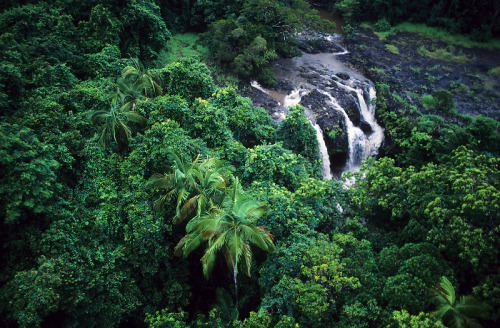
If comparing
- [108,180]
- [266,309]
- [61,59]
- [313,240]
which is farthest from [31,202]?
[61,59]

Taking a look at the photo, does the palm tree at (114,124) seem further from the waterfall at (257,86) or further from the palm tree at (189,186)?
the waterfall at (257,86)

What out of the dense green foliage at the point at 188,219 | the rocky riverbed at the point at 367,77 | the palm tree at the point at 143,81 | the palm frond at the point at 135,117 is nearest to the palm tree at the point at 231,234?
the dense green foliage at the point at 188,219

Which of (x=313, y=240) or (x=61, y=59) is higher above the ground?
(x=61, y=59)

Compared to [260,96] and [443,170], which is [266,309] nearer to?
[443,170]

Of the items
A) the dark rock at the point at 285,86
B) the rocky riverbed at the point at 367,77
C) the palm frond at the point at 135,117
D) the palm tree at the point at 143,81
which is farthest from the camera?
the dark rock at the point at 285,86

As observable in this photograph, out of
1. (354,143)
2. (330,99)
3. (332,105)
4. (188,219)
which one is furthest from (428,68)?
(188,219)

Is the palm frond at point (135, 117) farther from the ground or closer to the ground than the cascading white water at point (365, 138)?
farther from the ground
